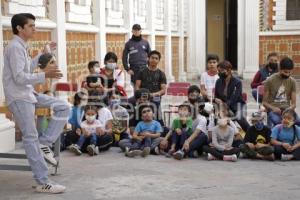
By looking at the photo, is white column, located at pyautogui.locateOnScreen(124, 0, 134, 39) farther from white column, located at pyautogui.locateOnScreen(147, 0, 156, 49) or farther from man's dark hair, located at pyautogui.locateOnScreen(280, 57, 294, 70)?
man's dark hair, located at pyautogui.locateOnScreen(280, 57, 294, 70)

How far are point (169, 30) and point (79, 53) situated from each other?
329 inches

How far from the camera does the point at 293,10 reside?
21.0 meters

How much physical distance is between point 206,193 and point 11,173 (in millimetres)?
2399

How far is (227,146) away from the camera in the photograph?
24.6 ft

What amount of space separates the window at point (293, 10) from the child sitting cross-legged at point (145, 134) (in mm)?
14340

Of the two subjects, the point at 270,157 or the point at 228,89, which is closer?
the point at 270,157

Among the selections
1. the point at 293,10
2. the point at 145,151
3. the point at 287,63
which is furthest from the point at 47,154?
the point at 293,10

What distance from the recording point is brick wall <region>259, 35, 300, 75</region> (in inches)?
821

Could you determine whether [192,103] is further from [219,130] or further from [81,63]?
[81,63]

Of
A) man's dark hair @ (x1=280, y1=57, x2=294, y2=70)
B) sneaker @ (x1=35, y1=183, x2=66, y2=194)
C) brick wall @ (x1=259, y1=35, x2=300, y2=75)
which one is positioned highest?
brick wall @ (x1=259, y1=35, x2=300, y2=75)

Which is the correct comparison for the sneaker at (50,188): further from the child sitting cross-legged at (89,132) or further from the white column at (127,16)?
the white column at (127,16)

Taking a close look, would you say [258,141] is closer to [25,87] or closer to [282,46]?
[25,87]

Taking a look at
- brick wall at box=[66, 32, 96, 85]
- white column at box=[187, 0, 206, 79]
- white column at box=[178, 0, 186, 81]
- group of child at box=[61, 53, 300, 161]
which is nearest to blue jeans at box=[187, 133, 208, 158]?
group of child at box=[61, 53, 300, 161]

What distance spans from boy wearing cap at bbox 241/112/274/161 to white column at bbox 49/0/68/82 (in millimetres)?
3526
